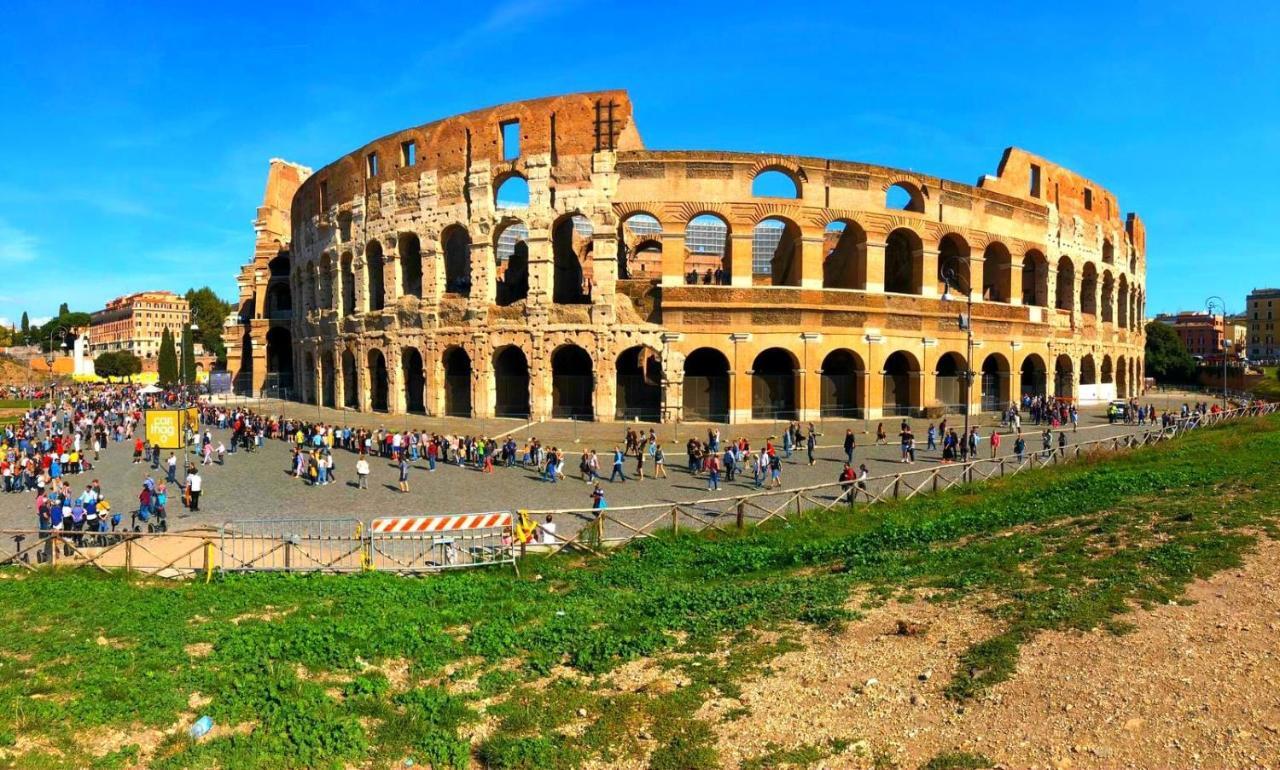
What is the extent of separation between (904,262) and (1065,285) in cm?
1265

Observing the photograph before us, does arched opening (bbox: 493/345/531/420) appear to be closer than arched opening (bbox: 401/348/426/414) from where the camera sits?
Yes

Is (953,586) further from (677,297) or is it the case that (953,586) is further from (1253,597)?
(677,297)

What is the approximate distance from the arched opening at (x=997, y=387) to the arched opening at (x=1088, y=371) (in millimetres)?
9474

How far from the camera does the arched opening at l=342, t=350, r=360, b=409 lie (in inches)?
1544

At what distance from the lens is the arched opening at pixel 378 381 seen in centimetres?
3831

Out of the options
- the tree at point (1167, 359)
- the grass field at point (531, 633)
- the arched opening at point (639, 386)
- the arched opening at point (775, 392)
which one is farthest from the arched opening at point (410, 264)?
the tree at point (1167, 359)

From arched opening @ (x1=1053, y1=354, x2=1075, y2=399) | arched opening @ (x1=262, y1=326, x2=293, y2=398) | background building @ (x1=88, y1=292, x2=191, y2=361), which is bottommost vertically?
arched opening @ (x1=1053, y1=354, x2=1075, y2=399)

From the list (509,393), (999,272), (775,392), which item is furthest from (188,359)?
(999,272)

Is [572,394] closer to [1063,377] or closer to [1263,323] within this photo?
[1063,377]

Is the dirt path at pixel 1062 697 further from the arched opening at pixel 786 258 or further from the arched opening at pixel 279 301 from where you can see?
the arched opening at pixel 279 301

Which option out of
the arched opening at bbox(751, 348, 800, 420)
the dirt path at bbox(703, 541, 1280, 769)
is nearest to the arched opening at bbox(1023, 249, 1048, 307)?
the arched opening at bbox(751, 348, 800, 420)

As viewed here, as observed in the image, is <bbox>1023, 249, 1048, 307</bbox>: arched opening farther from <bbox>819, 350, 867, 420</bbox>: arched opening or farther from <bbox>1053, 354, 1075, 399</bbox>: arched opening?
<bbox>819, 350, 867, 420</bbox>: arched opening

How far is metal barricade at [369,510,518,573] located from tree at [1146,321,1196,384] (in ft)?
232

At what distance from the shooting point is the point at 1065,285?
41.0 meters
